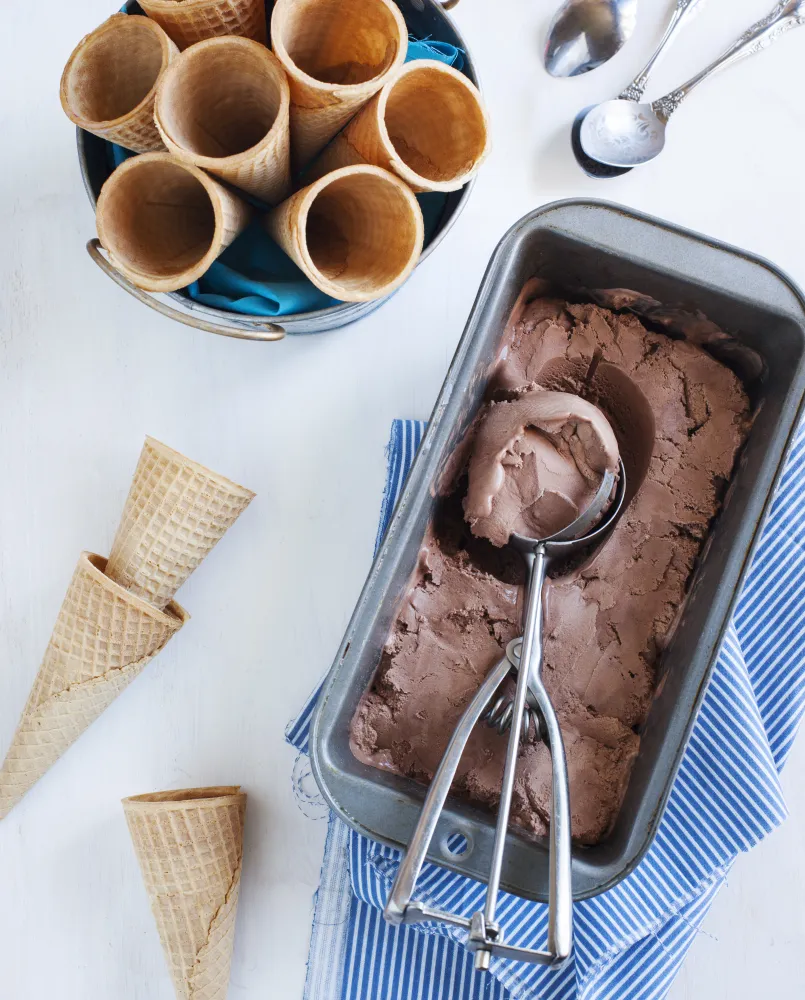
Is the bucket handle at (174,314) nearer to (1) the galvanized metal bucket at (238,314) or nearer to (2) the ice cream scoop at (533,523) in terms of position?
(1) the galvanized metal bucket at (238,314)

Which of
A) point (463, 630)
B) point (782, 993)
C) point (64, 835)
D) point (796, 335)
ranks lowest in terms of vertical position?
point (64, 835)

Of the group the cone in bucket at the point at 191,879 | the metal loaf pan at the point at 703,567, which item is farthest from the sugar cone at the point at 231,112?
the cone in bucket at the point at 191,879

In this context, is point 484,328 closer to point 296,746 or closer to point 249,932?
point 296,746

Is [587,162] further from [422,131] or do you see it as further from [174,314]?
[174,314]

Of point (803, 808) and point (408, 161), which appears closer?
point (408, 161)

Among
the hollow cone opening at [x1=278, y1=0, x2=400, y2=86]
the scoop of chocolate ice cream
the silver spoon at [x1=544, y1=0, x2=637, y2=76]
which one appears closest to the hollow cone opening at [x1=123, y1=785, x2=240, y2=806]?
the scoop of chocolate ice cream

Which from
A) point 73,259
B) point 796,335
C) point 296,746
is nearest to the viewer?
point 796,335

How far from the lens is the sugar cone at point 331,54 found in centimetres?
87

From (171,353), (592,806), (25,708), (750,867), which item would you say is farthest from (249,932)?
(171,353)

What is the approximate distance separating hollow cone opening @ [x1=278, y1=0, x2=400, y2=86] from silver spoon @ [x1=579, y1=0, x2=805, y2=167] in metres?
0.45

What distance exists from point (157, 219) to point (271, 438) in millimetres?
380

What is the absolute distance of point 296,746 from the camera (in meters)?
1.23

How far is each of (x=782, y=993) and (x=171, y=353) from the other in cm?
139

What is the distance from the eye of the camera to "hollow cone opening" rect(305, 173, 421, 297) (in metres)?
0.93
